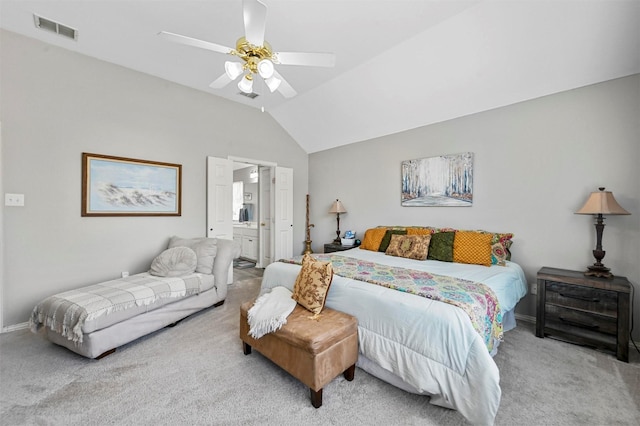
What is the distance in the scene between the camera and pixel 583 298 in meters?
2.42

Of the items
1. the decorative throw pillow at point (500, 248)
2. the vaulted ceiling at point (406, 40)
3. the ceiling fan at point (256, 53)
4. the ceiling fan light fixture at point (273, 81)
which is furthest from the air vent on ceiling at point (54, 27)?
the decorative throw pillow at point (500, 248)

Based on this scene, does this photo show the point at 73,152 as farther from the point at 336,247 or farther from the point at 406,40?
the point at 406,40

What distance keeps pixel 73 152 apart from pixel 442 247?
14.6 feet

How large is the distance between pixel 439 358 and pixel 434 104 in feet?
10.4

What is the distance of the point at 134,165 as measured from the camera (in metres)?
3.54

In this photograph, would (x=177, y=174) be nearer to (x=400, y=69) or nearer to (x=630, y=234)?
(x=400, y=69)

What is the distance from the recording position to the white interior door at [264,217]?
5707 millimetres

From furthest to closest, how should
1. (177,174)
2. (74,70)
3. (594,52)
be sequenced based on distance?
1. (177,174)
2. (74,70)
3. (594,52)

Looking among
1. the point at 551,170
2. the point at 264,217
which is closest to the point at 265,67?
the point at 551,170

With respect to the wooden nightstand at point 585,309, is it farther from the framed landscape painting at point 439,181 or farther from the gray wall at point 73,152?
the gray wall at point 73,152

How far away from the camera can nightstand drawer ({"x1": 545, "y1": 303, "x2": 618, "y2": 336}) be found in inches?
90.7

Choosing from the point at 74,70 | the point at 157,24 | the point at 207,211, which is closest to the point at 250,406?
the point at 207,211

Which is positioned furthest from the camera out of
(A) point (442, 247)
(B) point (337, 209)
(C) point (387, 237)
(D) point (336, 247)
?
(B) point (337, 209)

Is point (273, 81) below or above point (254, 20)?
below
